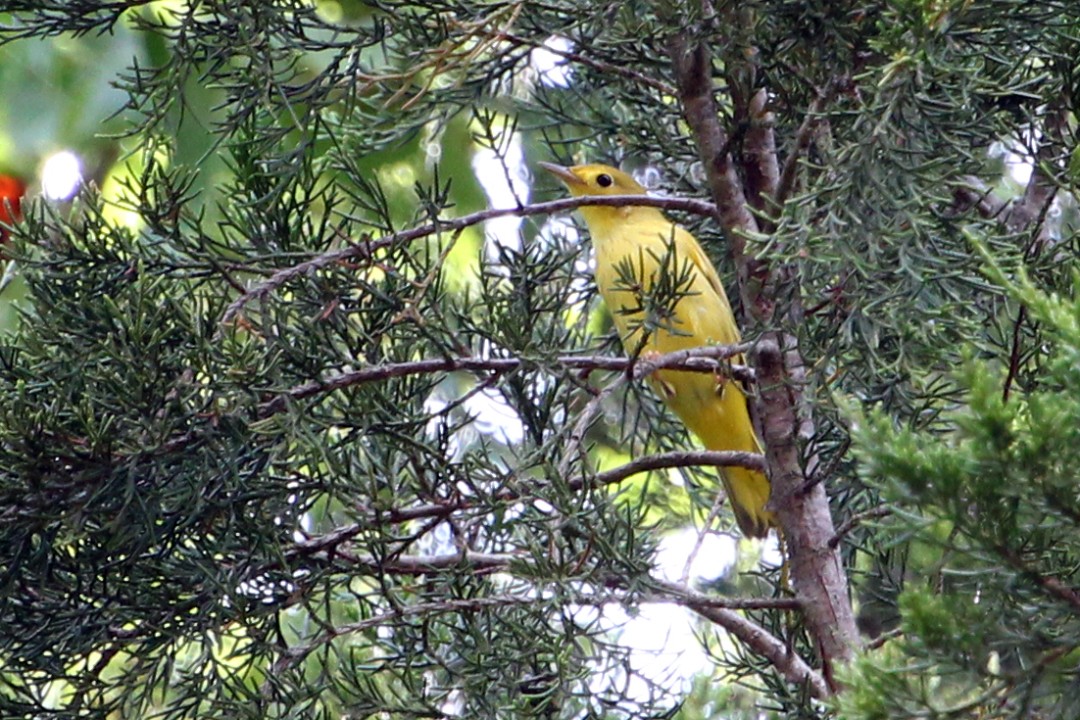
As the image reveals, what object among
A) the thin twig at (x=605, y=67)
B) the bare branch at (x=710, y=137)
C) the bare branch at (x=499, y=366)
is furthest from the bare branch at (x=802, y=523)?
the thin twig at (x=605, y=67)

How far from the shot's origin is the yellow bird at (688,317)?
4156 mm

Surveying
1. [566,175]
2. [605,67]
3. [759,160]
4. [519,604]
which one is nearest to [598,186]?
[566,175]

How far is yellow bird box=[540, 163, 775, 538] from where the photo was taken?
13.6ft

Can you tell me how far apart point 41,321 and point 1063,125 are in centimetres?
245

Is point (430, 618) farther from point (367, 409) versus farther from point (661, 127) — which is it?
point (661, 127)

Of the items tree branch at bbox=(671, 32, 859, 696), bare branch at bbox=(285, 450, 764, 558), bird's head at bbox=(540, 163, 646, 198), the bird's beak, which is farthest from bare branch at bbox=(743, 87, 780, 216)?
the bird's beak

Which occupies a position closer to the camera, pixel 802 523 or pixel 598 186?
pixel 802 523

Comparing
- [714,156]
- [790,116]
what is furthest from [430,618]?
[790,116]

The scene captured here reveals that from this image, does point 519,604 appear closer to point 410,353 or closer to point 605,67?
point 410,353

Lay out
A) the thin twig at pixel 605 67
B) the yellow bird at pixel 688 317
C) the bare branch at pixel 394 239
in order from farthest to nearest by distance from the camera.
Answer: the yellow bird at pixel 688 317 < the thin twig at pixel 605 67 < the bare branch at pixel 394 239

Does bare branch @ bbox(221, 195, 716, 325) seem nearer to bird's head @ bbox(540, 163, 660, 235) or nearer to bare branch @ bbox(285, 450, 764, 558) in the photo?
bare branch @ bbox(285, 450, 764, 558)

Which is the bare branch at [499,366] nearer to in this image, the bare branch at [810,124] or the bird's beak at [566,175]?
the bare branch at [810,124]

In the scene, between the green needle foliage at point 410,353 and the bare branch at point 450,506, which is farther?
the bare branch at point 450,506

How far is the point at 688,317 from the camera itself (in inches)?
167
